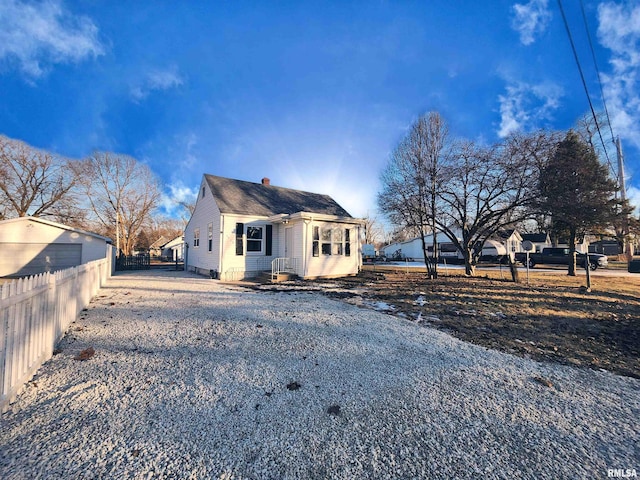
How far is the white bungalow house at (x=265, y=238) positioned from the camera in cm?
1328

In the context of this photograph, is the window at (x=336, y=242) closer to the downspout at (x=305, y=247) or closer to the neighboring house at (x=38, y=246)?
the downspout at (x=305, y=247)

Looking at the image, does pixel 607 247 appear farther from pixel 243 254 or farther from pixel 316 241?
pixel 243 254

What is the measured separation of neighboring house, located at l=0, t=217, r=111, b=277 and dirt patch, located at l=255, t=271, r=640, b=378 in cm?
1647

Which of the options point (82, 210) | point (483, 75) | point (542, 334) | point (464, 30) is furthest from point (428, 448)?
point (82, 210)

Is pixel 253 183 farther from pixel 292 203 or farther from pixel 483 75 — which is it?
pixel 483 75

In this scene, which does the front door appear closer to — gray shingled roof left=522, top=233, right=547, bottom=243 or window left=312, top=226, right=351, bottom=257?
window left=312, top=226, right=351, bottom=257

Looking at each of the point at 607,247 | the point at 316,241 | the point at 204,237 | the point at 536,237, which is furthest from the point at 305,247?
the point at 607,247

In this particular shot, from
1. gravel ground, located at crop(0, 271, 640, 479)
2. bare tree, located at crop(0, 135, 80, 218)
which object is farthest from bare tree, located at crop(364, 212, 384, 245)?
gravel ground, located at crop(0, 271, 640, 479)

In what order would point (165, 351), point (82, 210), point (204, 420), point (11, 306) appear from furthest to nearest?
point (82, 210) → point (165, 351) → point (11, 306) → point (204, 420)

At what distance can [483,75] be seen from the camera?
1131cm

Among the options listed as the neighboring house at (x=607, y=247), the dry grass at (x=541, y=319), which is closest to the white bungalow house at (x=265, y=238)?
the dry grass at (x=541, y=319)

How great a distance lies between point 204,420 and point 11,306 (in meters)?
2.32

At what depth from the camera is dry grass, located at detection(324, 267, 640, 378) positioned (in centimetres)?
429

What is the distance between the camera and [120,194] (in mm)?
30812
